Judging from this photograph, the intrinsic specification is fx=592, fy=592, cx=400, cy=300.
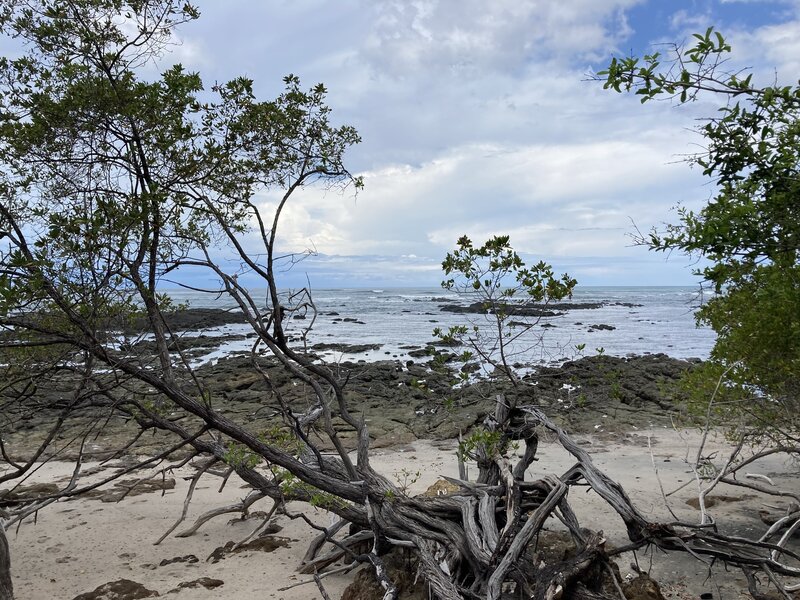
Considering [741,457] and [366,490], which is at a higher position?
[366,490]

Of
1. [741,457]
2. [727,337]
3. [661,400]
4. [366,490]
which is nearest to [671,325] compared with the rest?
[661,400]

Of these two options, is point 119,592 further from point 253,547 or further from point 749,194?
point 749,194

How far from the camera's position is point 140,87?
17.5 ft

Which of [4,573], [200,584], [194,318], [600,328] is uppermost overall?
[194,318]

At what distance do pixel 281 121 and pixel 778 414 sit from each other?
250 inches

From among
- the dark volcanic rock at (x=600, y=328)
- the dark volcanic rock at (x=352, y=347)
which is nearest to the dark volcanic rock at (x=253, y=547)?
the dark volcanic rock at (x=352, y=347)

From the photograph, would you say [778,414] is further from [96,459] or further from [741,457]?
[96,459]

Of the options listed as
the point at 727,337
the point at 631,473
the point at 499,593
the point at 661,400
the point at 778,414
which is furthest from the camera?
the point at 661,400

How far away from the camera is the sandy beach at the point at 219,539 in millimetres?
6012

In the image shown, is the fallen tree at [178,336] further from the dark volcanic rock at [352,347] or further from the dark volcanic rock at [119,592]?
the dark volcanic rock at [352,347]

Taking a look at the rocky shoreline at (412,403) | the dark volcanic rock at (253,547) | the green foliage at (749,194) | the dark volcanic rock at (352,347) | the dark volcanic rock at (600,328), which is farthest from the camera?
the dark volcanic rock at (600,328)

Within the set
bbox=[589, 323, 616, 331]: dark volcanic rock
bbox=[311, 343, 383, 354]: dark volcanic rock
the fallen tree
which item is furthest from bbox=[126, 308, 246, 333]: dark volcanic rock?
bbox=[589, 323, 616, 331]: dark volcanic rock

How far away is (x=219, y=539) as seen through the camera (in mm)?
7344

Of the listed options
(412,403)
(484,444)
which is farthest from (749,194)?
(412,403)
